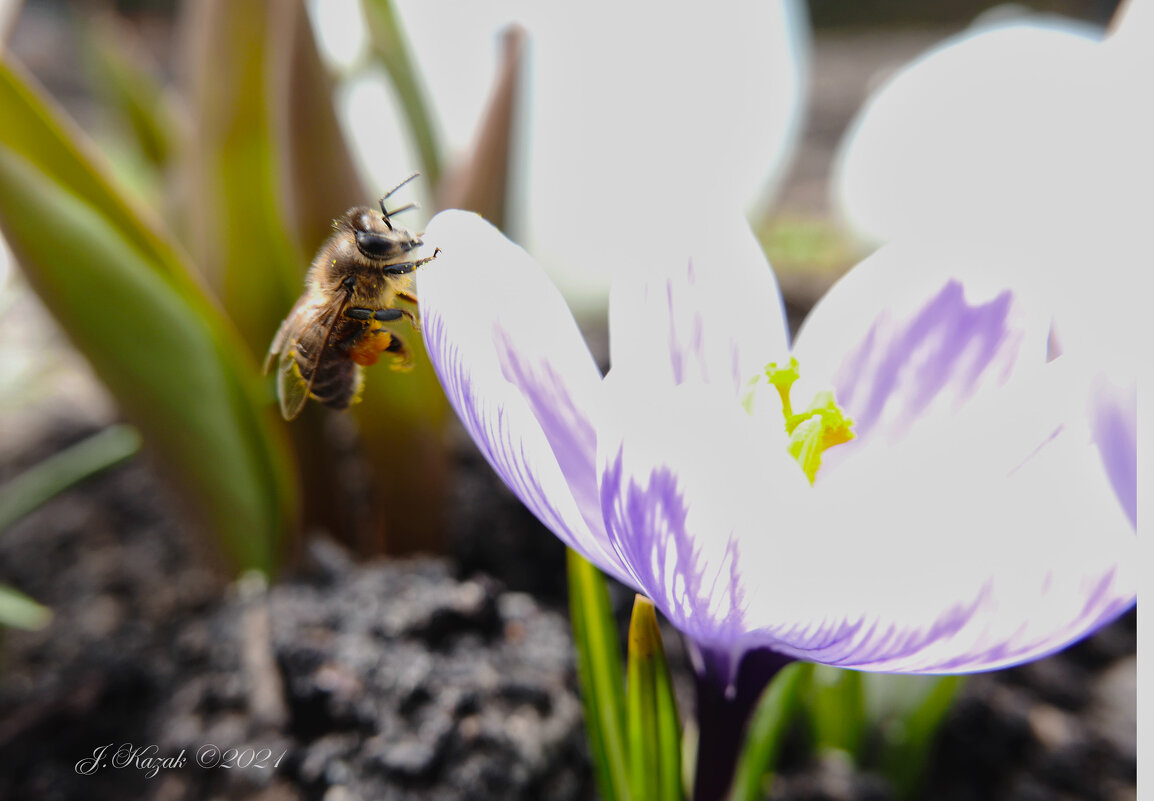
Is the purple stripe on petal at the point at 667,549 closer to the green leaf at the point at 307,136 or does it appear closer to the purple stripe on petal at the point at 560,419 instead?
the purple stripe on petal at the point at 560,419

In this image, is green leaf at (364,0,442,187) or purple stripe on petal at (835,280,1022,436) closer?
purple stripe on petal at (835,280,1022,436)

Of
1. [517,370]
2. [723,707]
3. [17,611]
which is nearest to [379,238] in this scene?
[517,370]

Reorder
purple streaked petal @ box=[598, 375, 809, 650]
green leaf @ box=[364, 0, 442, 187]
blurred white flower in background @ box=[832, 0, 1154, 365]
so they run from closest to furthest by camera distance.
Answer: purple streaked petal @ box=[598, 375, 809, 650] < blurred white flower in background @ box=[832, 0, 1154, 365] < green leaf @ box=[364, 0, 442, 187]

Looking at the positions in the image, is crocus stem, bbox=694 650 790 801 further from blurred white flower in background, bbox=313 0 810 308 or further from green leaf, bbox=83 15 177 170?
green leaf, bbox=83 15 177 170

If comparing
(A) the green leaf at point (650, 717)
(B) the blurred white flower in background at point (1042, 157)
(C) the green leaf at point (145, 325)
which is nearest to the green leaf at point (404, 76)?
(C) the green leaf at point (145, 325)

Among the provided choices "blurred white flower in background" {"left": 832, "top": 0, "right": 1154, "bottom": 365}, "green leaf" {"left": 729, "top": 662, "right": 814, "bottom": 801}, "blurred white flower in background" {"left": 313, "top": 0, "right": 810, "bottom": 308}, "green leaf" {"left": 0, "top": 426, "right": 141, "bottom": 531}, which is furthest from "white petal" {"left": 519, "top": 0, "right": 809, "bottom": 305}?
"green leaf" {"left": 729, "top": 662, "right": 814, "bottom": 801}

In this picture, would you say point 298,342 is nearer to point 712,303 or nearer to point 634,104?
point 712,303
